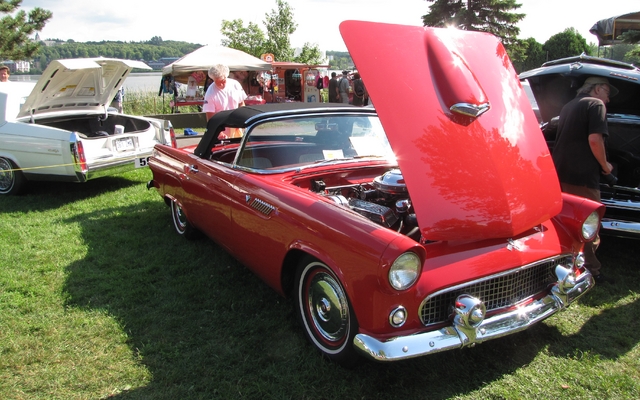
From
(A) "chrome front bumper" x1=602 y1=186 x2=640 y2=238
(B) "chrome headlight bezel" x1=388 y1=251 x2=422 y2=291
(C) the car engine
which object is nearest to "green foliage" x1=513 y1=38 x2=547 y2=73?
(A) "chrome front bumper" x1=602 y1=186 x2=640 y2=238

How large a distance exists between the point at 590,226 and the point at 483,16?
108ft

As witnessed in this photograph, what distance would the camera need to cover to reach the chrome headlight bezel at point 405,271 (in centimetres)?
219

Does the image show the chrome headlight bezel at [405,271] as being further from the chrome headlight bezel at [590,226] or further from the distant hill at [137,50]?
the distant hill at [137,50]

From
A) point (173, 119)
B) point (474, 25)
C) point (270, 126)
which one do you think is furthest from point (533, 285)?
point (474, 25)

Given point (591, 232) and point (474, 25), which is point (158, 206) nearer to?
point (591, 232)

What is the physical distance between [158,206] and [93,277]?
220 centimetres

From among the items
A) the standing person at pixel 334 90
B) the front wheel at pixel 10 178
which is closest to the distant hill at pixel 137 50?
the standing person at pixel 334 90

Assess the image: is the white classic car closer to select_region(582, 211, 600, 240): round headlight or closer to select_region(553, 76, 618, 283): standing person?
select_region(553, 76, 618, 283): standing person

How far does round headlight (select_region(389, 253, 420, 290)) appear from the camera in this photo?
2.19 metres

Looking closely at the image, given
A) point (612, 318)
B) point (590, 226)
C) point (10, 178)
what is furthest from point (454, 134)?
point (10, 178)

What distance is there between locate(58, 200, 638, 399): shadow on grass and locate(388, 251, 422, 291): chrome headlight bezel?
0.66 m

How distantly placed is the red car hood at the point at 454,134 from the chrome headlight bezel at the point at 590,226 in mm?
192

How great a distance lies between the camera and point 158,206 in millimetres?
6016

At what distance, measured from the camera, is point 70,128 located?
715 centimetres
